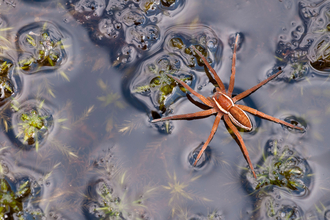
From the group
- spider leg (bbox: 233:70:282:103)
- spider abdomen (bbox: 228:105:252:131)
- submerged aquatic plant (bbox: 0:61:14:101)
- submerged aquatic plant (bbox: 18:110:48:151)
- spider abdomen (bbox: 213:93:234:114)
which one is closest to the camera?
spider abdomen (bbox: 228:105:252:131)

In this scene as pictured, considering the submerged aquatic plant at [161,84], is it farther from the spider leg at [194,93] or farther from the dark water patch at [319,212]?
the dark water patch at [319,212]

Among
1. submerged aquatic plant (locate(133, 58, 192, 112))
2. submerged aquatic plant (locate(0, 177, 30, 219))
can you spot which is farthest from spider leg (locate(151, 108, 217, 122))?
submerged aquatic plant (locate(0, 177, 30, 219))

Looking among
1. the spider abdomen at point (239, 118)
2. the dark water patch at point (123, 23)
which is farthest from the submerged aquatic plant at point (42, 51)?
the spider abdomen at point (239, 118)

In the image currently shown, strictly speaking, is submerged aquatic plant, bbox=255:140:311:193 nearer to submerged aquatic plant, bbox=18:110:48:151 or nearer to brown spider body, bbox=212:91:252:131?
brown spider body, bbox=212:91:252:131

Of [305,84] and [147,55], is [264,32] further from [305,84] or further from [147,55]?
[147,55]

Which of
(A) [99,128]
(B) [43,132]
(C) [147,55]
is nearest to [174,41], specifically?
(C) [147,55]
